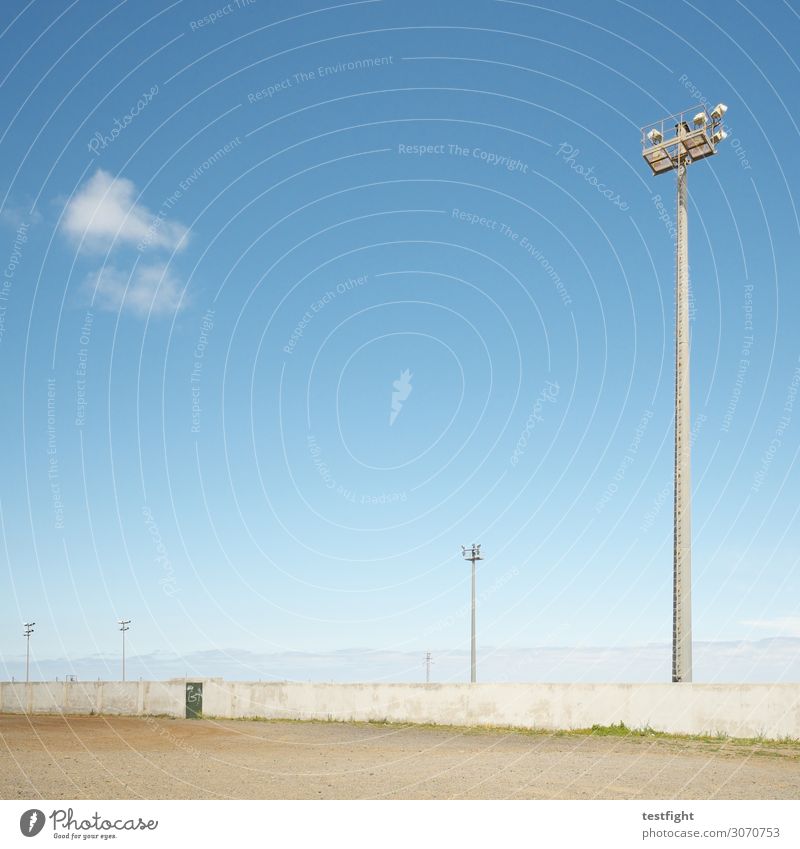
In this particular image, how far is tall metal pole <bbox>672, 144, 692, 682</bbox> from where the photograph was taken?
22.8m

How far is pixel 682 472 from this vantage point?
2362cm

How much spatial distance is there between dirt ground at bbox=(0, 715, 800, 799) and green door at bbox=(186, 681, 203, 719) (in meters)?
8.86

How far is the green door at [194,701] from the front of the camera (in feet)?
113

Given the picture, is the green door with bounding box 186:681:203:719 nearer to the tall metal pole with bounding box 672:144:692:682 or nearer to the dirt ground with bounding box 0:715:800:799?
the dirt ground with bounding box 0:715:800:799

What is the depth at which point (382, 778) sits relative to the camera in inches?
566

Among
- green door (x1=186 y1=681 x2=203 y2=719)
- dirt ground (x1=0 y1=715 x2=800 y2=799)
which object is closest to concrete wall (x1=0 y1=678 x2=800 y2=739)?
green door (x1=186 y1=681 x2=203 y2=719)

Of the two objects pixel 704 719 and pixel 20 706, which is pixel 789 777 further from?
pixel 20 706

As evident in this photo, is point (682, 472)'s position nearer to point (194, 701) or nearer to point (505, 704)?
point (505, 704)
